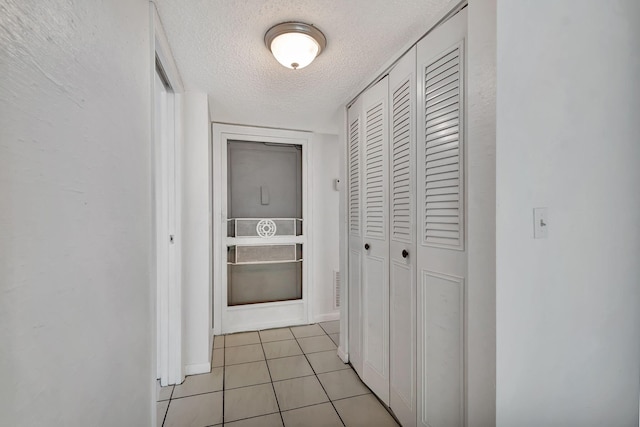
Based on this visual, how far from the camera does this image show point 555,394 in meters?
1.11

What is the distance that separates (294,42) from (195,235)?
5.14 ft

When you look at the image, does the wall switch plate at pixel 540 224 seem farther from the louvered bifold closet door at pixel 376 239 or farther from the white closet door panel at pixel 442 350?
the louvered bifold closet door at pixel 376 239

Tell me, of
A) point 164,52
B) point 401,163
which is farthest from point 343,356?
point 164,52

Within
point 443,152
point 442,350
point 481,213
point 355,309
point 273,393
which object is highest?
point 443,152

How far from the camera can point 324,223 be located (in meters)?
3.33

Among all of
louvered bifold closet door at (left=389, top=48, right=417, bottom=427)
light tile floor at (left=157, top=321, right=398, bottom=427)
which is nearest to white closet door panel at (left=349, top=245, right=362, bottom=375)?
light tile floor at (left=157, top=321, right=398, bottom=427)

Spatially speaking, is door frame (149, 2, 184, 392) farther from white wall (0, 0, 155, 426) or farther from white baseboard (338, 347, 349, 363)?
white baseboard (338, 347, 349, 363)

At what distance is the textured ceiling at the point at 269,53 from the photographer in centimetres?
129

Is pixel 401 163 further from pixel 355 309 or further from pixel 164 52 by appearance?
pixel 164 52

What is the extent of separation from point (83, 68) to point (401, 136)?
1413 mm

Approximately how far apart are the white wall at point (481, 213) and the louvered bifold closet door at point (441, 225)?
4.1 inches

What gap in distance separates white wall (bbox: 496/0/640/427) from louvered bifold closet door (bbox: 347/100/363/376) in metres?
1.17

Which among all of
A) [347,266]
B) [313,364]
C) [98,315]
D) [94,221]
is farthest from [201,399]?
[94,221]

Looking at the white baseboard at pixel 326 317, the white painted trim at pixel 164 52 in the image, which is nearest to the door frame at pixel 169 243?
the white painted trim at pixel 164 52
